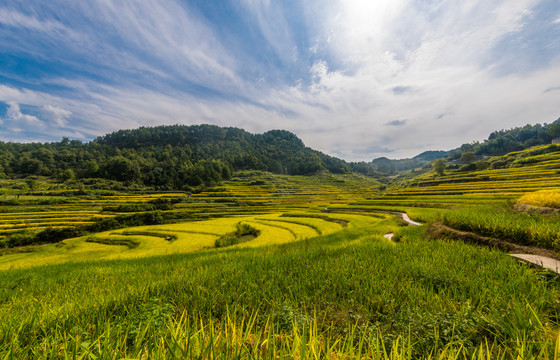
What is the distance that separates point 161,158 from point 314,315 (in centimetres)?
14509

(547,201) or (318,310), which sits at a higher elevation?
(318,310)

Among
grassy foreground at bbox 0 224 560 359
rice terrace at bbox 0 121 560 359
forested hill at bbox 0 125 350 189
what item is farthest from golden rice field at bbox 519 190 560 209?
forested hill at bbox 0 125 350 189

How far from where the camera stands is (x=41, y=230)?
2588 cm

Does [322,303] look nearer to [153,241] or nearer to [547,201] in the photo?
[547,201]

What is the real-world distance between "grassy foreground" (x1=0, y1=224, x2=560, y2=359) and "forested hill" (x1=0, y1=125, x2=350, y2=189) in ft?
280

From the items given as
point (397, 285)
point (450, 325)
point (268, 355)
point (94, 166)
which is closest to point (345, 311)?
point (450, 325)

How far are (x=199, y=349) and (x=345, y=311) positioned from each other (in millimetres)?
1996

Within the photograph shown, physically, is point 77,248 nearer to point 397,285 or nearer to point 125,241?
point 125,241

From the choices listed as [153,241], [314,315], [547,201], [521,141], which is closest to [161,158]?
[153,241]

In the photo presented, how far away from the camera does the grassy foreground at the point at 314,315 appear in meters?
1.42

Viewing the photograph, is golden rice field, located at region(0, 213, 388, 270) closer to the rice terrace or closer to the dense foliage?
the rice terrace

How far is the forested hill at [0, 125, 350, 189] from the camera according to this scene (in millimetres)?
87938

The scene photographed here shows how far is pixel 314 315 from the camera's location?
1.95 m

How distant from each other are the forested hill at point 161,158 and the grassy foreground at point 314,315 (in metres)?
85.3
